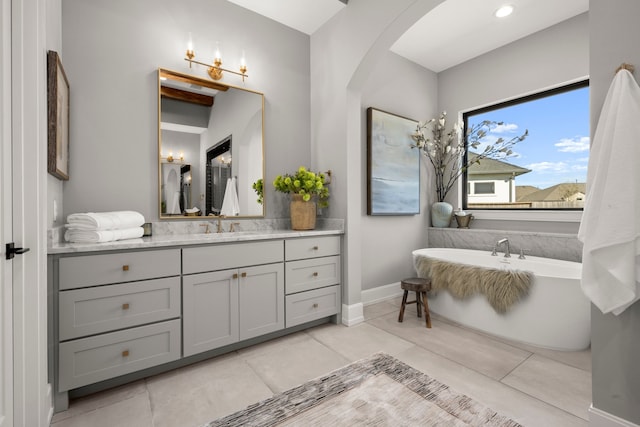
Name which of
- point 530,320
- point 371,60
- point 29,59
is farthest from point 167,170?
point 530,320

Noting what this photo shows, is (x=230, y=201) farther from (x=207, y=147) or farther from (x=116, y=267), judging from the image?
(x=116, y=267)

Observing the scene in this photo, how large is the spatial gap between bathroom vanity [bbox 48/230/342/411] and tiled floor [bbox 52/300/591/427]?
5.1 inches

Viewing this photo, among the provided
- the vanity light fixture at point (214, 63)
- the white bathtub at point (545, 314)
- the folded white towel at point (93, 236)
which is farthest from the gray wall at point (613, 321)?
the folded white towel at point (93, 236)

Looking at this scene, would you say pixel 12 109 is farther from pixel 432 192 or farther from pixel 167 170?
pixel 432 192

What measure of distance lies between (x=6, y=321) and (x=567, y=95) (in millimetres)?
4744

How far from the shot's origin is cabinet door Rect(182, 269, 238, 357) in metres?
1.93

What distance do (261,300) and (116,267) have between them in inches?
39.1

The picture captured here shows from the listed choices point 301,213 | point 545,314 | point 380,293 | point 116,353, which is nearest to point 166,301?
point 116,353

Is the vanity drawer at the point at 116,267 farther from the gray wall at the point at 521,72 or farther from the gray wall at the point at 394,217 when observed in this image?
the gray wall at the point at 521,72

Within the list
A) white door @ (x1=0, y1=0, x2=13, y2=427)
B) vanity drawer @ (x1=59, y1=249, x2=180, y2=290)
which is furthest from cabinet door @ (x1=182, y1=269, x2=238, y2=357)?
white door @ (x1=0, y1=0, x2=13, y2=427)

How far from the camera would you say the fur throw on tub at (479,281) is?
2.33 m

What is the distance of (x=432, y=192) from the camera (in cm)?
402

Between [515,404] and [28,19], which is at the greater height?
[28,19]

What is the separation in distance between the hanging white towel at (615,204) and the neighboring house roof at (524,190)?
234 centimetres
